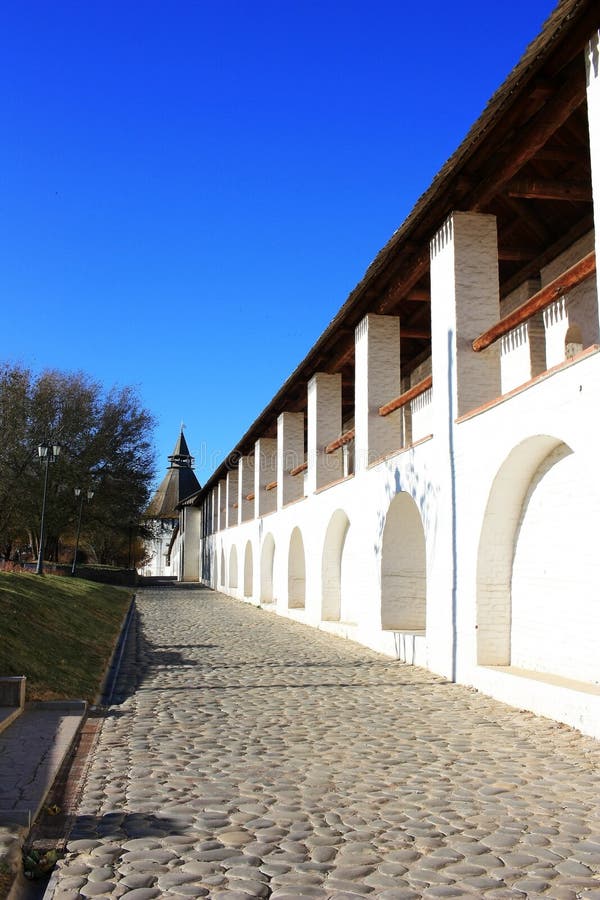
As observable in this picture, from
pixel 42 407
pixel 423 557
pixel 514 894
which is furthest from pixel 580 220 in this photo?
pixel 42 407

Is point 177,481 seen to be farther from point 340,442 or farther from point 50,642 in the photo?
point 50,642

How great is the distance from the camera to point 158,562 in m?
74.2

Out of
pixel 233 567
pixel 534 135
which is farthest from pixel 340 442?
pixel 233 567

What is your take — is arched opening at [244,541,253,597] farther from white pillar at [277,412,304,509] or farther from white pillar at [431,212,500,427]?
white pillar at [431,212,500,427]

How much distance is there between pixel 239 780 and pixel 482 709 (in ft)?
11.8

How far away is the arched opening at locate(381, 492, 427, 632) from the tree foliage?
24103 mm

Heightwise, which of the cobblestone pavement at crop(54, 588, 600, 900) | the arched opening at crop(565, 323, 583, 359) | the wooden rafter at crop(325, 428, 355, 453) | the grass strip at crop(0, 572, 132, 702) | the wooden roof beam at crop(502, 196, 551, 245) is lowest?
the cobblestone pavement at crop(54, 588, 600, 900)

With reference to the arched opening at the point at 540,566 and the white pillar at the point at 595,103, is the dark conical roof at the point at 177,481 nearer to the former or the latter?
the arched opening at the point at 540,566

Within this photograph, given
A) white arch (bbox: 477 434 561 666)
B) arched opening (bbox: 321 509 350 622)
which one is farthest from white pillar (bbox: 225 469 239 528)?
white arch (bbox: 477 434 561 666)

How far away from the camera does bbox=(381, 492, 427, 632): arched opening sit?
1316 cm

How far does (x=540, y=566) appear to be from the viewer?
8789mm

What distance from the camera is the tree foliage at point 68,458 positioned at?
3391 cm

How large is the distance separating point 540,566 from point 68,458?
3013 centimetres

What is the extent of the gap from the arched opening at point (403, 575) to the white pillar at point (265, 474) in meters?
12.1
